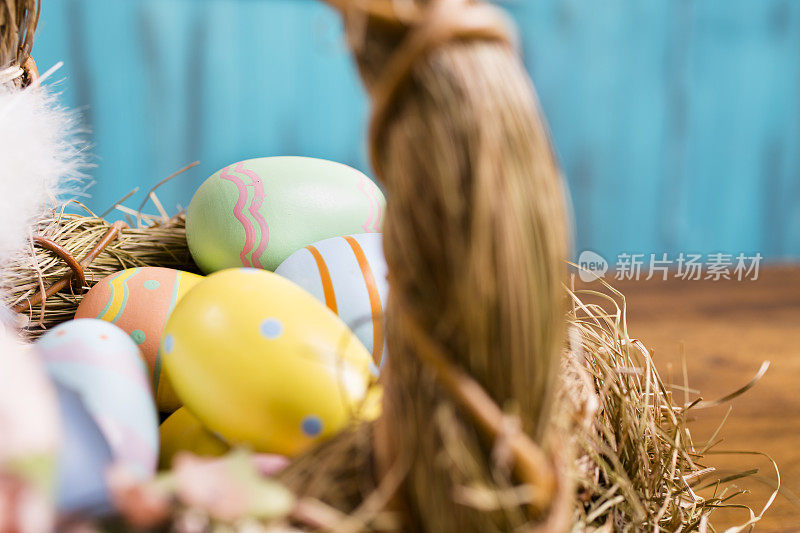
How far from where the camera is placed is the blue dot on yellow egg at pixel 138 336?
55 centimetres

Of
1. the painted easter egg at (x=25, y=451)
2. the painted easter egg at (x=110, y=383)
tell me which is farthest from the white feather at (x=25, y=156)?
the painted easter egg at (x=25, y=451)

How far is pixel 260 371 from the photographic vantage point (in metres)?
0.38

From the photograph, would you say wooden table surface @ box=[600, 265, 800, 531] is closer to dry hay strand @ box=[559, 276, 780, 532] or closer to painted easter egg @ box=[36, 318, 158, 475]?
dry hay strand @ box=[559, 276, 780, 532]

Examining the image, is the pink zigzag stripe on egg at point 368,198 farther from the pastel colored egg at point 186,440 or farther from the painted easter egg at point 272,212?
the pastel colored egg at point 186,440

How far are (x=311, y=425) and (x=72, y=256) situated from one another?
42 cm

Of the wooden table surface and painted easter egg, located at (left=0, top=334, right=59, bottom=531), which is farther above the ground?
painted easter egg, located at (left=0, top=334, right=59, bottom=531)

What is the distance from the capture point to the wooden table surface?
79cm

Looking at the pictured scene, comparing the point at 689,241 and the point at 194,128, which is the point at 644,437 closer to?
the point at 194,128

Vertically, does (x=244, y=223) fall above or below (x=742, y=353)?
above

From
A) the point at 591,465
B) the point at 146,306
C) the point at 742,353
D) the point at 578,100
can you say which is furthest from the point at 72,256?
the point at 578,100

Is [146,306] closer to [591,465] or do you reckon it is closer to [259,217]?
[259,217]

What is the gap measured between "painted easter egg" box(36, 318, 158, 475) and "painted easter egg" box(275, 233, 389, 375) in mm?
175

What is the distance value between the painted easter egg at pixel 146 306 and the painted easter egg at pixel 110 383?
147 mm

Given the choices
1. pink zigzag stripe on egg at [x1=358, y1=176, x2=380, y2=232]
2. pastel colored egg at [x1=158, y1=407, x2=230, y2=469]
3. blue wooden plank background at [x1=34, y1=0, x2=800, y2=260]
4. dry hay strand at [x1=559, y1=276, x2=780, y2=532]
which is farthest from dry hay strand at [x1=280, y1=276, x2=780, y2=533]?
blue wooden plank background at [x1=34, y1=0, x2=800, y2=260]
